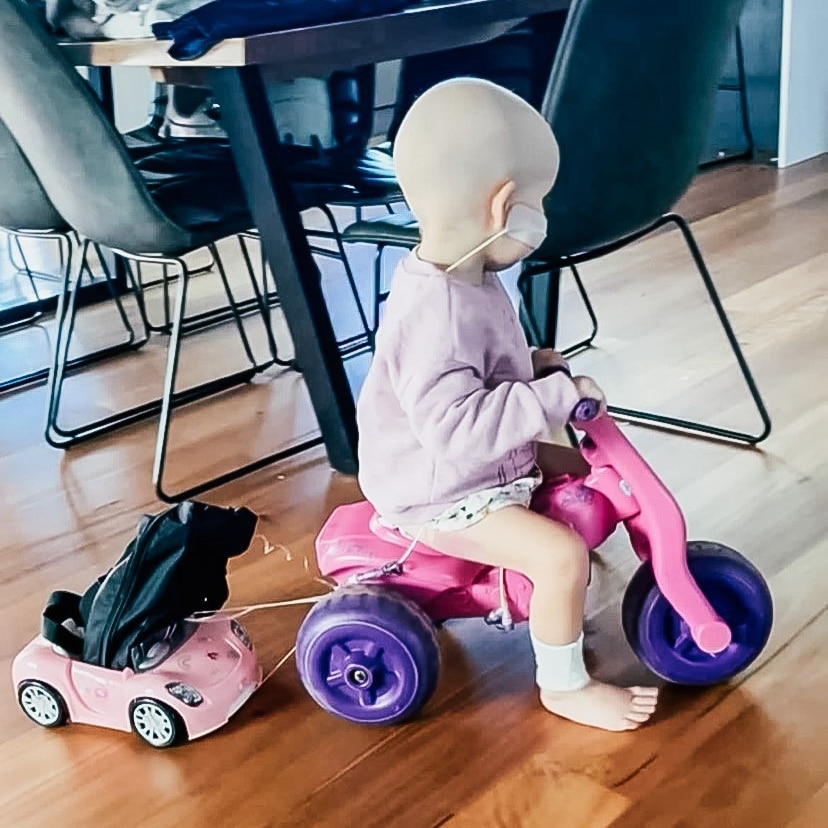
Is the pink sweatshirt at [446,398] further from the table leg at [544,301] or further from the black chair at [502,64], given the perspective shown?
the table leg at [544,301]

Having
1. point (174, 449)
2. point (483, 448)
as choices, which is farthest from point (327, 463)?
point (483, 448)

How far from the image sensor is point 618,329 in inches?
101

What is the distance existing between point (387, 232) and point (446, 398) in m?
0.63

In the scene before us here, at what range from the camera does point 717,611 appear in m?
1.32

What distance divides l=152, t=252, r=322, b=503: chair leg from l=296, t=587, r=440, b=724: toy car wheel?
687 mm

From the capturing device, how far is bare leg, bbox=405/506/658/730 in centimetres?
125

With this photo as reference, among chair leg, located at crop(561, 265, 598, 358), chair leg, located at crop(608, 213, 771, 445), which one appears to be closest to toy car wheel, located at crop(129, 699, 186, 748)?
chair leg, located at crop(608, 213, 771, 445)

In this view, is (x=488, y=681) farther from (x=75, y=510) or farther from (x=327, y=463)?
(x=75, y=510)

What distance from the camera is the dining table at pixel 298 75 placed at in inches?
65.7

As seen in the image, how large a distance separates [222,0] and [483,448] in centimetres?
83

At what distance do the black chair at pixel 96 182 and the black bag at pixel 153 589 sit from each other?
556 mm

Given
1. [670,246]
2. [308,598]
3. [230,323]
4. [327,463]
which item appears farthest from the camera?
[670,246]

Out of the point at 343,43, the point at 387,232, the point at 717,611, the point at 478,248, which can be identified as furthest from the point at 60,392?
the point at 717,611

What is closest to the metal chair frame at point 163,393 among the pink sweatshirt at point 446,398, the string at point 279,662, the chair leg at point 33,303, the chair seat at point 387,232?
the chair seat at point 387,232
